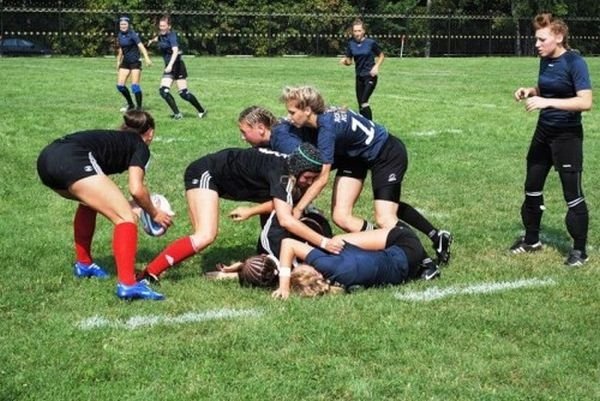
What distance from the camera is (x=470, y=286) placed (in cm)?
656

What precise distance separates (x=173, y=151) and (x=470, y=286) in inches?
271

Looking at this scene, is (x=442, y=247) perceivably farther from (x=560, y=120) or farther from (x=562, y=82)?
(x=562, y=82)

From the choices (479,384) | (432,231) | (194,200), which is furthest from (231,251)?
(479,384)

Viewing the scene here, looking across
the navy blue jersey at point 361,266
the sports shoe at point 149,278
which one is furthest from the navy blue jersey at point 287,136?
the sports shoe at point 149,278

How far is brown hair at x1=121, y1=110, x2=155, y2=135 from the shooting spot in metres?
6.56

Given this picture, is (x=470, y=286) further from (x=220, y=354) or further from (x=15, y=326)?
(x=15, y=326)

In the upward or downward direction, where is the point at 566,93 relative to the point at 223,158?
upward

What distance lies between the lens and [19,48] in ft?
149

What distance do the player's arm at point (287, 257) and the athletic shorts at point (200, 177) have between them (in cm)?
77

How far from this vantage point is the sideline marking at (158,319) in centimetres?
557

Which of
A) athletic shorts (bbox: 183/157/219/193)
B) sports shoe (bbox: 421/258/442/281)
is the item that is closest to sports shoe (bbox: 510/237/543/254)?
sports shoe (bbox: 421/258/442/281)

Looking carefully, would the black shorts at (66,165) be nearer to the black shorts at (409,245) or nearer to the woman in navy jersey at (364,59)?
the black shorts at (409,245)

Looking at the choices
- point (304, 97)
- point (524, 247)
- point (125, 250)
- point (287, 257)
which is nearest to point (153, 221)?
point (125, 250)

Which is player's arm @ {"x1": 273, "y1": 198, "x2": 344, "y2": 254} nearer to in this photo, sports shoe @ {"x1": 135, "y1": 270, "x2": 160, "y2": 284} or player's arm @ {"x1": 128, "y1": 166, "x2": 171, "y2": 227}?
player's arm @ {"x1": 128, "y1": 166, "x2": 171, "y2": 227}
